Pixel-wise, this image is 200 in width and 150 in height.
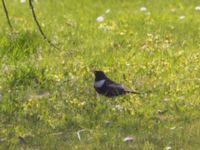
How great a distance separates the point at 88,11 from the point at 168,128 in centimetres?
535

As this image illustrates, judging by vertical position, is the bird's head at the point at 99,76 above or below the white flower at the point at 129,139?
above

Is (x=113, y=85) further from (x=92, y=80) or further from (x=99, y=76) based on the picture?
(x=92, y=80)

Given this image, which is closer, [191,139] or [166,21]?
[191,139]

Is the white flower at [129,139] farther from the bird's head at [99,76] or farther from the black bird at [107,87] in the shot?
the bird's head at [99,76]

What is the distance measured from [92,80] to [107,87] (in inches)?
25.2

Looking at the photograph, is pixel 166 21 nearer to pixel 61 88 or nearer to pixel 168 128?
pixel 61 88

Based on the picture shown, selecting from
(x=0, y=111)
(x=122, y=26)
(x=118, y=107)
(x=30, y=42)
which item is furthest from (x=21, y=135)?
(x=122, y=26)

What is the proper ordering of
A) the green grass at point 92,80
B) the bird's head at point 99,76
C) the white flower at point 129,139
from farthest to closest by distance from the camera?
1. the bird's head at point 99,76
2. the green grass at point 92,80
3. the white flower at point 129,139

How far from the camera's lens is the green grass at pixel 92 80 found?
570 cm

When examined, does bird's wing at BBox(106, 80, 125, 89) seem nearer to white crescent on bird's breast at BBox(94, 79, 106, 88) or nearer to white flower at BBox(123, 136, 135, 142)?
white crescent on bird's breast at BBox(94, 79, 106, 88)

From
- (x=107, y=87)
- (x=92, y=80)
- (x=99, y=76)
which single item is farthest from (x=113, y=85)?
(x=92, y=80)

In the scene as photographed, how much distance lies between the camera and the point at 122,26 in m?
9.40

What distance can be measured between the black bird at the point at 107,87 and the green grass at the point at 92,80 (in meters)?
0.07

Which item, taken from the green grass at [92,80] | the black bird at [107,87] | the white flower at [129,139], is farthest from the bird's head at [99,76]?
the white flower at [129,139]
